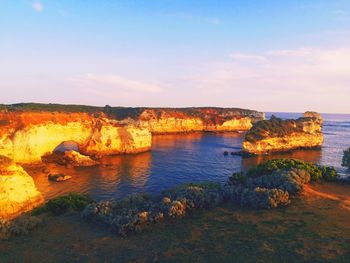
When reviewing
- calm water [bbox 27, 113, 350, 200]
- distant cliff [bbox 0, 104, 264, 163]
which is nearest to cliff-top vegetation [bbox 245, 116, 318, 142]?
calm water [bbox 27, 113, 350, 200]

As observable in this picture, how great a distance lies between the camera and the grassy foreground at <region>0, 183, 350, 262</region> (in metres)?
16.3

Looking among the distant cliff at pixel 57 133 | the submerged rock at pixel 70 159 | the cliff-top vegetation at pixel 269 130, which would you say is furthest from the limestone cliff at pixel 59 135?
the cliff-top vegetation at pixel 269 130

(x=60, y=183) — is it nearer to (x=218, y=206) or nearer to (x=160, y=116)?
(x=218, y=206)

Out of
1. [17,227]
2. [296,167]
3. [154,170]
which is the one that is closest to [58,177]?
[154,170]

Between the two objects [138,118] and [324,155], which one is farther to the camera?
[138,118]

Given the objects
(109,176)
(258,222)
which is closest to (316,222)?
(258,222)

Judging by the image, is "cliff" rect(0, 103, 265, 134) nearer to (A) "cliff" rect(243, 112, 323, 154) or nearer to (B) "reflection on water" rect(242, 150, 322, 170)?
(A) "cliff" rect(243, 112, 323, 154)

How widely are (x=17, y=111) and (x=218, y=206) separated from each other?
54614mm

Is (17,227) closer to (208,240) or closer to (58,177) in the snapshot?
(208,240)

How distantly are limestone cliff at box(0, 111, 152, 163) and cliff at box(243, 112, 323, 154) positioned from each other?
2609cm

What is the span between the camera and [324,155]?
249 ft

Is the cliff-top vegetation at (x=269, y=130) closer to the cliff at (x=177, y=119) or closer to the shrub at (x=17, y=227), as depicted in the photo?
the cliff at (x=177, y=119)

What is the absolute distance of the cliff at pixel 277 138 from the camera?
75.7m

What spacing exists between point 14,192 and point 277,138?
208 feet
